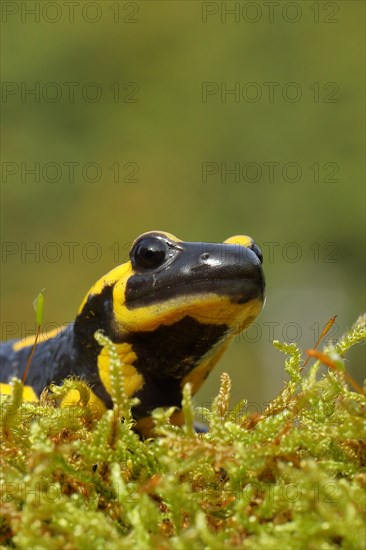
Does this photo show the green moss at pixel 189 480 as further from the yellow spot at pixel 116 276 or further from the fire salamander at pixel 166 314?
the yellow spot at pixel 116 276

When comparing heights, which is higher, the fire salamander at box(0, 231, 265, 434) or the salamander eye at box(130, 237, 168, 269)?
the salamander eye at box(130, 237, 168, 269)

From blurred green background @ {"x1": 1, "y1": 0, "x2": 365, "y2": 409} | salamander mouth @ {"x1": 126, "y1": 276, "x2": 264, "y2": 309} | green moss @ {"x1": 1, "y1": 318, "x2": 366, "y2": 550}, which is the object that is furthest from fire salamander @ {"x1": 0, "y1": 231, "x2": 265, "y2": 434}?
blurred green background @ {"x1": 1, "y1": 0, "x2": 365, "y2": 409}

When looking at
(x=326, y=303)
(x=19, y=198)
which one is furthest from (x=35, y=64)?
(x=326, y=303)

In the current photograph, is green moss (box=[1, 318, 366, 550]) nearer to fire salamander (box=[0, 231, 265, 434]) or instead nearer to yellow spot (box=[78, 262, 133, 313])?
fire salamander (box=[0, 231, 265, 434])

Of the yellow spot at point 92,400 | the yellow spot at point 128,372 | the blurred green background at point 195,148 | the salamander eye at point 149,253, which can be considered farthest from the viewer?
the blurred green background at point 195,148

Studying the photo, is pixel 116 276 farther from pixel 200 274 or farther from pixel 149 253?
pixel 200 274

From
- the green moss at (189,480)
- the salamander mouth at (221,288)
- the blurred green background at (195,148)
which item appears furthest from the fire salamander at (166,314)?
the blurred green background at (195,148)

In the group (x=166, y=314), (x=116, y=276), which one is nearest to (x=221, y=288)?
(x=166, y=314)
